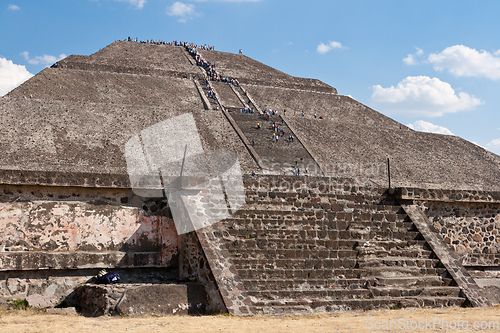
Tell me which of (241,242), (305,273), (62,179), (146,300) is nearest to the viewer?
(146,300)

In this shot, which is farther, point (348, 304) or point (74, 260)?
point (74, 260)

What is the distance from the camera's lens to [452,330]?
529 cm

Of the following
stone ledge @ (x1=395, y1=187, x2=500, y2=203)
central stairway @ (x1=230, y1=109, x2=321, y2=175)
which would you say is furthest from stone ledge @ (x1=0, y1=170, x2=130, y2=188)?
central stairway @ (x1=230, y1=109, x2=321, y2=175)

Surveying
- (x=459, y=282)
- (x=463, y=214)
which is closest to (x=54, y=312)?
(x=459, y=282)

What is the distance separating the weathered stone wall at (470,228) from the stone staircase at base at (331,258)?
3.98ft

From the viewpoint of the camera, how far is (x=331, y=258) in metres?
7.17

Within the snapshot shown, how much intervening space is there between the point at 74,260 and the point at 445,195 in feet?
21.4

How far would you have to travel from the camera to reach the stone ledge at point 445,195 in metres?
8.81

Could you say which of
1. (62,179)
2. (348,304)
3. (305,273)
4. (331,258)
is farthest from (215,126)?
(348,304)

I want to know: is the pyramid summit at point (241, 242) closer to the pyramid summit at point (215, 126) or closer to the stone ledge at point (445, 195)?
the stone ledge at point (445, 195)

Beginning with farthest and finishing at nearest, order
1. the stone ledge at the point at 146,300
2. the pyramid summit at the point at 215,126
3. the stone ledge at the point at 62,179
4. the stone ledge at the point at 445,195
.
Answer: the pyramid summit at the point at 215,126 → the stone ledge at the point at 445,195 → the stone ledge at the point at 62,179 → the stone ledge at the point at 146,300

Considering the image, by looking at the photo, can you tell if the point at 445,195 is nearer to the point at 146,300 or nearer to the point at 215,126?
the point at 146,300

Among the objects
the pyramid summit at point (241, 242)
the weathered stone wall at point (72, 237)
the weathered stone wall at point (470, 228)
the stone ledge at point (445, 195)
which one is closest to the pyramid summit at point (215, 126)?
the pyramid summit at point (241, 242)

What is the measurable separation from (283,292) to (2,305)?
12.7 feet
